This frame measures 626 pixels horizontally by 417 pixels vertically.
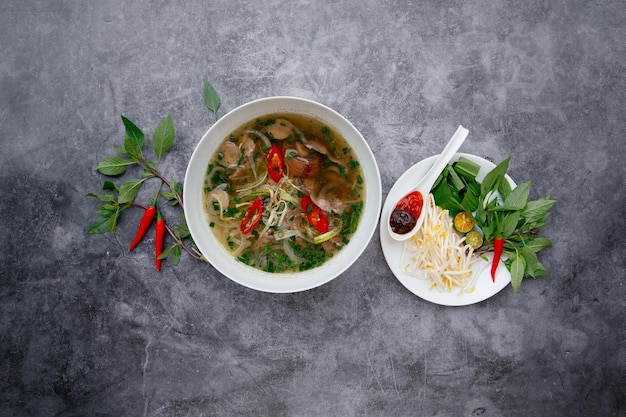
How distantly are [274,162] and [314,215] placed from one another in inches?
12.7

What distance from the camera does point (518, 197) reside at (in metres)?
2.26

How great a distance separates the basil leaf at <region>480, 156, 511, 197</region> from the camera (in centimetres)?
222

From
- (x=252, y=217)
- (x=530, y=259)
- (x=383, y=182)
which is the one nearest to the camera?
(x=252, y=217)

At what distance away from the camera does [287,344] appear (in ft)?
8.07

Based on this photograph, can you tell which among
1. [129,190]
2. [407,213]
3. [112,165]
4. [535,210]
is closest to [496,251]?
[535,210]

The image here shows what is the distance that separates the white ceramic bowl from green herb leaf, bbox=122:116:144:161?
0.43 m

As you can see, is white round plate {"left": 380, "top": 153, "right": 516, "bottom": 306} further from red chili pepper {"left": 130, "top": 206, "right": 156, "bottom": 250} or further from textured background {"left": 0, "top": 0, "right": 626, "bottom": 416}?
red chili pepper {"left": 130, "top": 206, "right": 156, "bottom": 250}

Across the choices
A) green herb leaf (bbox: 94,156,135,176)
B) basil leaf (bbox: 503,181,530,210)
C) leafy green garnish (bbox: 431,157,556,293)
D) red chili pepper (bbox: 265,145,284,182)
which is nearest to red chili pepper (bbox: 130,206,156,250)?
green herb leaf (bbox: 94,156,135,176)

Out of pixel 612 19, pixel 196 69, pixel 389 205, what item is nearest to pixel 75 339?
pixel 196 69

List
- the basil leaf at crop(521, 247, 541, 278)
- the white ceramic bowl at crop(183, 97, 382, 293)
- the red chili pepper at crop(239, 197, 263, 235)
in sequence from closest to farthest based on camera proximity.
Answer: the white ceramic bowl at crop(183, 97, 382, 293) → the red chili pepper at crop(239, 197, 263, 235) → the basil leaf at crop(521, 247, 541, 278)

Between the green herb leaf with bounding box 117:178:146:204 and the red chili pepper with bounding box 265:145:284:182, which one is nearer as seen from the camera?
the red chili pepper with bounding box 265:145:284:182

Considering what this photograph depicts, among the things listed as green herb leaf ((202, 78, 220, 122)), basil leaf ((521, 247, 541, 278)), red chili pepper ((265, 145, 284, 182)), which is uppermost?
green herb leaf ((202, 78, 220, 122))

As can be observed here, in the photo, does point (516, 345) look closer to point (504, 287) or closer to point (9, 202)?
point (504, 287)

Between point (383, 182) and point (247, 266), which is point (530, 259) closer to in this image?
point (383, 182)
